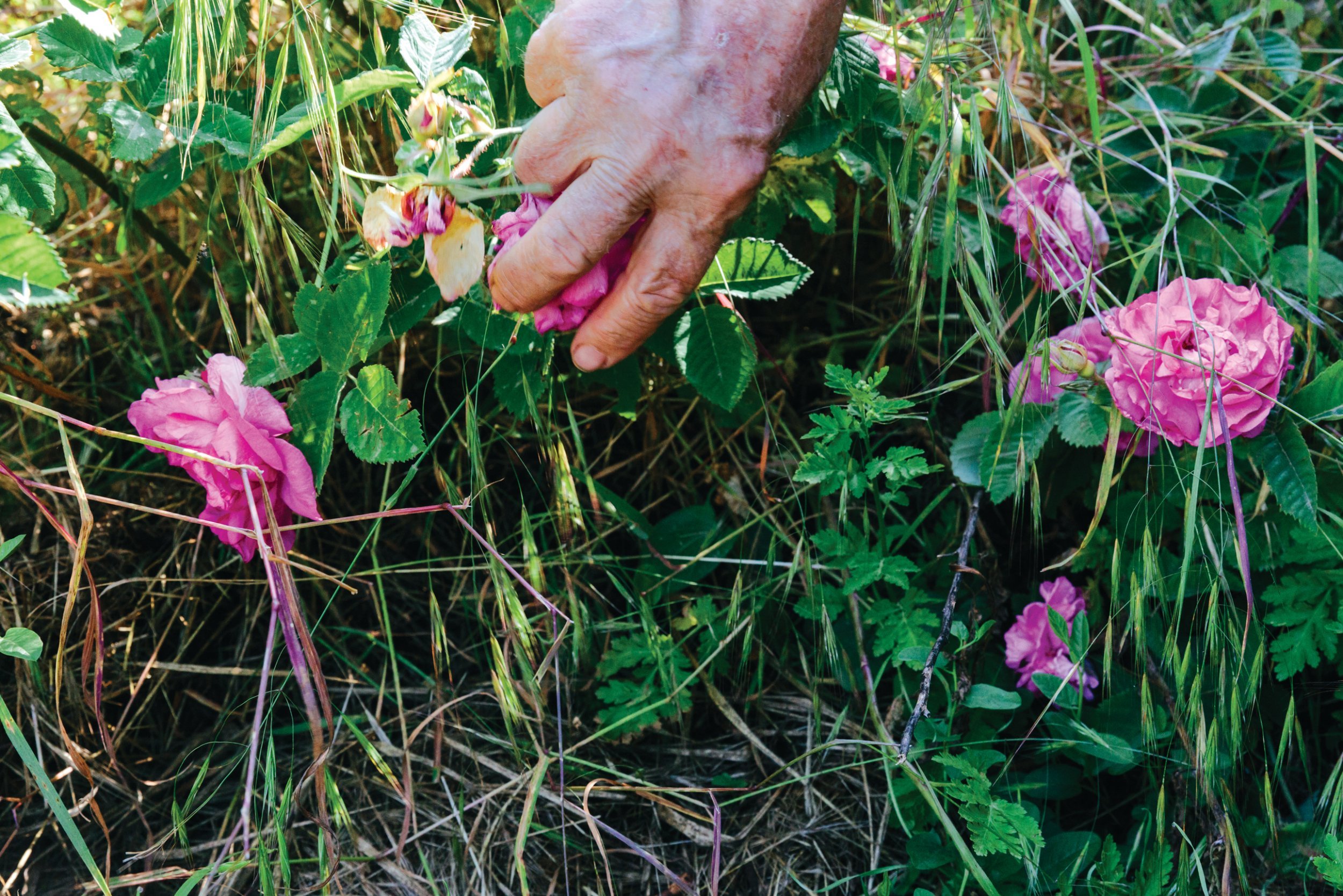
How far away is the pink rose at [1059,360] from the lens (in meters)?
0.94

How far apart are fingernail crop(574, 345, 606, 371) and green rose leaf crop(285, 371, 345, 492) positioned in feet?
0.80

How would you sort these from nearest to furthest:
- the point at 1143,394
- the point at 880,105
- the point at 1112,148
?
the point at 1143,394, the point at 880,105, the point at 1112,148

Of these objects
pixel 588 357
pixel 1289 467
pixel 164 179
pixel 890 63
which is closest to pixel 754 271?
pixel 588 357

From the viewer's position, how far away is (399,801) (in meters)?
1.08

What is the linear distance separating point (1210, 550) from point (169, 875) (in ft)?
3.63

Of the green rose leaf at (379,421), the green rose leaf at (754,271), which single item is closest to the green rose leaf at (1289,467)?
the green rose leaf at (754,271)

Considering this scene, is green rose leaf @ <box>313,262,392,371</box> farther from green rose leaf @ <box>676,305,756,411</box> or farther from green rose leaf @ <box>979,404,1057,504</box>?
green rose leaf @ <box>979,404,1057,504</box>

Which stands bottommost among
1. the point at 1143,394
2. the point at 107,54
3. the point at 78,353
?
the point at 78,353

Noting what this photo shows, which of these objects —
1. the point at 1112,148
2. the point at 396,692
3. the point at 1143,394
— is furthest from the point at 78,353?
the point at 1112,148

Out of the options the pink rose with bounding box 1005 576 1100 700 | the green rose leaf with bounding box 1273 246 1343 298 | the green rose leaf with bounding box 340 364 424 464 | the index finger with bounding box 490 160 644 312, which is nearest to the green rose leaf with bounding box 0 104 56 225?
the green rose leaf with bounding box 340 364 424 464

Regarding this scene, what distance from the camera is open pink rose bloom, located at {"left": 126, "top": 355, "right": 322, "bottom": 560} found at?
0.91 metres

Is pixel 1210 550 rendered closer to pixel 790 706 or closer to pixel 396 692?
pixel 790 706

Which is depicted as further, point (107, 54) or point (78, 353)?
point (78, 353)

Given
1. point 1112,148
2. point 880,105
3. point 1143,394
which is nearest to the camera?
point 1143,394
